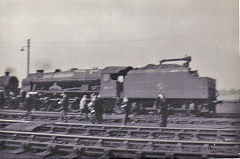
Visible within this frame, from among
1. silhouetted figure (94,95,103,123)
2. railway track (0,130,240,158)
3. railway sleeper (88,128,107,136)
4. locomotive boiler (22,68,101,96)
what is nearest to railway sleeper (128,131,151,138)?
railway sleeper (88,128,107,136)

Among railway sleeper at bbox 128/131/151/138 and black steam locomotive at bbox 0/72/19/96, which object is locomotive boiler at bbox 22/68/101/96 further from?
railway sleeper at bbox 128/131/151/138

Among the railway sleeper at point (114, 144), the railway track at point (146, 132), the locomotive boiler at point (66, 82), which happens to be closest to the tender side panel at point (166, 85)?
the locomotive boiler at point (66, 82)

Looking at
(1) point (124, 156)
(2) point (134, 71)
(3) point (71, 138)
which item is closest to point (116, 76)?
(2) point (134, 71)

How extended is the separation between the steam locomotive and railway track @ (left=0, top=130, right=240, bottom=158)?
7064 mm

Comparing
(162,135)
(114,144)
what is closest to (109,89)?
(162,135)

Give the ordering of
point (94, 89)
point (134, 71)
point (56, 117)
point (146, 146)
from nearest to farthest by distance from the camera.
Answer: point (146, 146), point (56, 117), point (134, 71), point (94, 89)

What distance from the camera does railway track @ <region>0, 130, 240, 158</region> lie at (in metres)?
6.68

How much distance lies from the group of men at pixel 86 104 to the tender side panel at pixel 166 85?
0.75 meters

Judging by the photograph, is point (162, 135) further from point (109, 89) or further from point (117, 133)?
point (109, 89)

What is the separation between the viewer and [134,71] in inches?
637

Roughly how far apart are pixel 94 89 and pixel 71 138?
9001mm

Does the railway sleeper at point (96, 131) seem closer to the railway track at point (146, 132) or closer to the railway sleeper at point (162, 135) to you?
the railway track at point (146, 132)

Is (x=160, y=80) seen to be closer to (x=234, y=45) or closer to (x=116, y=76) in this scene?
(x=116, y=76)

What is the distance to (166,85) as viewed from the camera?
49.2ft
